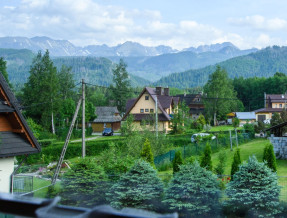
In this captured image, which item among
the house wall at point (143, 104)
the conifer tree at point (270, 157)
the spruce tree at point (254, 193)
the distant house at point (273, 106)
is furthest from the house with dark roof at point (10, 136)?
the distant house at point (273, 106)

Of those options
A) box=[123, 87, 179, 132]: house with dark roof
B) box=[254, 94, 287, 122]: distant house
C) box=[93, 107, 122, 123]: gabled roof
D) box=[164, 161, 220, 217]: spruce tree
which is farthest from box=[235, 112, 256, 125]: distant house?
box=[164, 161, 220, 217]: spruce tree

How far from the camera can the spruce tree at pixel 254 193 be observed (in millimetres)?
10719

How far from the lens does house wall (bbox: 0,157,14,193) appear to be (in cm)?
988

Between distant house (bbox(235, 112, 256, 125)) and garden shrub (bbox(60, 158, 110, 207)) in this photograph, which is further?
distant house (bbox(235, 112, 256, 125))

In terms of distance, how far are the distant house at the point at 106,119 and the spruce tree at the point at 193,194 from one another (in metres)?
49.5

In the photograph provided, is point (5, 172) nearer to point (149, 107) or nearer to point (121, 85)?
point (149, 107)

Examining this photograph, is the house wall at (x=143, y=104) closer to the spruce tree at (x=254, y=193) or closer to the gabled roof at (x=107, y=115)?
the gabled roof at (x=107, y=115)

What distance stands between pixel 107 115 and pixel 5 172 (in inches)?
2077

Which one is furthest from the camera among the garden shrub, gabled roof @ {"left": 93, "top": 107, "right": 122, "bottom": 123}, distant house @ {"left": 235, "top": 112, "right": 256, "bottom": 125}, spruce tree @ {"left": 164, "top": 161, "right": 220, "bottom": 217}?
distant house @ {"left": 235, "top": 112, "right": 256, "bottom": 125}

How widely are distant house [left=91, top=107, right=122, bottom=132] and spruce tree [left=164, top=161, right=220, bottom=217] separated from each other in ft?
163

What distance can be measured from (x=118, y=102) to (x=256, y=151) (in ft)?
151

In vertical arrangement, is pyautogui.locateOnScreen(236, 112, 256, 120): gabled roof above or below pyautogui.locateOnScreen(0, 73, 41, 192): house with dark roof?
below

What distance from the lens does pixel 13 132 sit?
409 inches

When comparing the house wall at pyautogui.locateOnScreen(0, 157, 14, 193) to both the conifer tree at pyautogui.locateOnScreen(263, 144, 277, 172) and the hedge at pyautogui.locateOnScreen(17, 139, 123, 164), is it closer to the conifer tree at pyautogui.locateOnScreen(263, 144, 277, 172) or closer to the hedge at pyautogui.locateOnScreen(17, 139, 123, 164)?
the conifer tree at pyautogui.locateOnScreen(263, 144, 277, 172)
